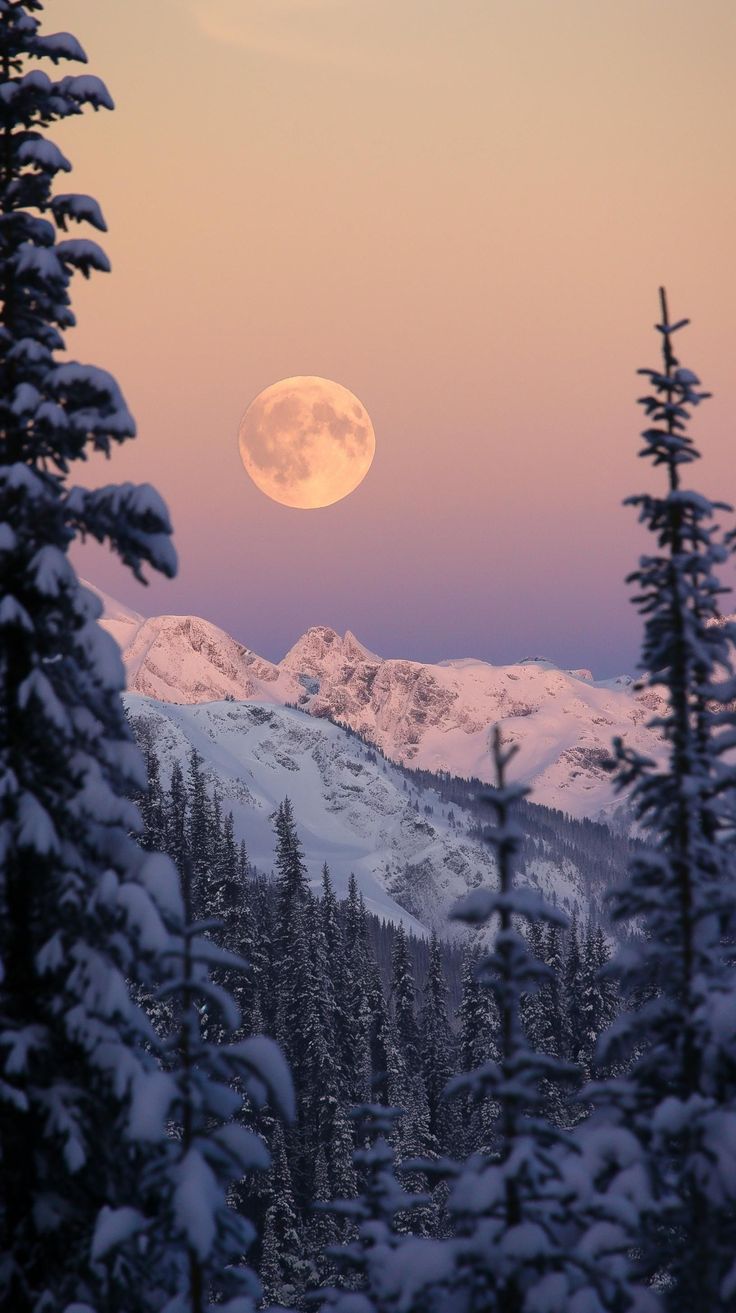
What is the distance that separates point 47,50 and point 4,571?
5740 millimetres

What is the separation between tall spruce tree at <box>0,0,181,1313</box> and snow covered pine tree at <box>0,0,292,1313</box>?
0.02 m

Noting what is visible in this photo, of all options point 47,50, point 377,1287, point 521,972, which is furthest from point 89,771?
point 47,50

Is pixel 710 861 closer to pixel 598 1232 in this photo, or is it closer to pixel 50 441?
pixel 598 1232

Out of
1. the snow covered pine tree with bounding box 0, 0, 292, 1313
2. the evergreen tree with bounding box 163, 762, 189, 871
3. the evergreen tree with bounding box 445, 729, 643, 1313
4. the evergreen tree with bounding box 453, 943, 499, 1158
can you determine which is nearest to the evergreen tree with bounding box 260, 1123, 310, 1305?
the evergreen tree with bounding box 453, 943, 499, 1158

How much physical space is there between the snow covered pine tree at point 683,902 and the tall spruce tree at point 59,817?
4771mm

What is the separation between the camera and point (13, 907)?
42.6 feet

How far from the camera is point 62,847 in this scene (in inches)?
510

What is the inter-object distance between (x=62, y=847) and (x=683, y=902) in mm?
6041

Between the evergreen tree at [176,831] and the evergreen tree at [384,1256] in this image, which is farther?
the evergreen tree at [176,831]

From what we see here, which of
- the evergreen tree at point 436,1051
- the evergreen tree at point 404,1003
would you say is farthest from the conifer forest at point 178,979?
the evergreen tree at point 404,1003

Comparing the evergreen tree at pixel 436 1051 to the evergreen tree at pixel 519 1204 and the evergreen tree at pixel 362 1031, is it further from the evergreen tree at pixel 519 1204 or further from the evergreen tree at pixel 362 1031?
the evergreen tree at pixel 519 1204

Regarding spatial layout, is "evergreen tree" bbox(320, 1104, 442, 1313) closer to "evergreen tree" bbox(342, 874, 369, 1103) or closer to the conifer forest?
the conifer forest

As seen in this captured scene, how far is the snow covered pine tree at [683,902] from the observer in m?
12.0

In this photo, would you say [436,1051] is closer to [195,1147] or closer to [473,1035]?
[473,1035]
